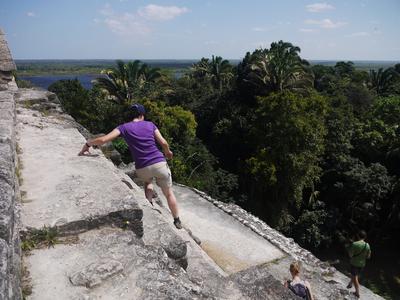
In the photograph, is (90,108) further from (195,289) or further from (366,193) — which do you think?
(195,289)

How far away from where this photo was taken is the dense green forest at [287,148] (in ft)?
49.4

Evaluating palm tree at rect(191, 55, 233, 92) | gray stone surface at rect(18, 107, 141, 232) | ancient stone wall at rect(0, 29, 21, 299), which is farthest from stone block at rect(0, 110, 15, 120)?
palm tree at rect(191, 55, 233, 92)

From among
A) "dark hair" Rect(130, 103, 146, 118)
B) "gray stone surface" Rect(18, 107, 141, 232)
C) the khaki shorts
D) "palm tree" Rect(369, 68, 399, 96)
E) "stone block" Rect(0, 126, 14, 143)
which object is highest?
"dark hair" Rect(130, 103, 146, 118)

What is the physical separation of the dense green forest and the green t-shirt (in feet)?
25.7

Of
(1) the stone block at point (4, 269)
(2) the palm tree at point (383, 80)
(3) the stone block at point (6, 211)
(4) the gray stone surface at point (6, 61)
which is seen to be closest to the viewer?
(1) the stone block at point (4, 269)

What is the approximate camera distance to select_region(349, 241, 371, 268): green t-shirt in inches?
261

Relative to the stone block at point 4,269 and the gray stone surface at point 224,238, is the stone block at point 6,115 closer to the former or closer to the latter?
the stone block at point 4,269

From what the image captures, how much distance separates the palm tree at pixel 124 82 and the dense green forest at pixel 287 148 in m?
0.06

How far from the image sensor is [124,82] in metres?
21.2

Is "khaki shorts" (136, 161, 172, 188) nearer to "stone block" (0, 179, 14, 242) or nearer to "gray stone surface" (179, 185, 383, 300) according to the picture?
"stone block" (0, 179, 14, 242)

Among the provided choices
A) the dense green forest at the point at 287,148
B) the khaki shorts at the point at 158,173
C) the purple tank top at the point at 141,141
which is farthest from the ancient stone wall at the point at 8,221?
the dense green forest at the point at 287,148

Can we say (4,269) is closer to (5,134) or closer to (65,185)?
(65,185)

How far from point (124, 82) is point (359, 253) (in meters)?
17.2

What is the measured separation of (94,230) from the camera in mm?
2535
